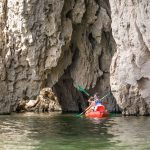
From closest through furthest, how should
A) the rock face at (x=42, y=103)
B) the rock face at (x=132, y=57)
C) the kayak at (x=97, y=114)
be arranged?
the rock face at (x=132, y=57) < the kayak at (x=97, y=114) < the rock face at (x=42, y=103)

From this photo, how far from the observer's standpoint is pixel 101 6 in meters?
30.7

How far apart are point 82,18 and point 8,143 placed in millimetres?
20344

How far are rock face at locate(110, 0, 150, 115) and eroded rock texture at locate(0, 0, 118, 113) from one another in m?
6.55

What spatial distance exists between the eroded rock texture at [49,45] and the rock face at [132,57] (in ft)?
21.5

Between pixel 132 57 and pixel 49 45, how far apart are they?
29.2ft

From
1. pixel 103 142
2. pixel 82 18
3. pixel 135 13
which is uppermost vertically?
pixel 82 18

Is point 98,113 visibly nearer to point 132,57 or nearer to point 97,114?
point 97,114

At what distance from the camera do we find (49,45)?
2895cm

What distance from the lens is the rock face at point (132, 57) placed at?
2028 centimetres

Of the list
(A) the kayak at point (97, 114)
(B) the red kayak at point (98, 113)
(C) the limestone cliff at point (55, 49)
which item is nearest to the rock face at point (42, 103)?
(C) the limestone cliff at point (55, 49)

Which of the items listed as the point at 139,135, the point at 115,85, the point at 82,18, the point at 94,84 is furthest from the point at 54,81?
the point at 139,135

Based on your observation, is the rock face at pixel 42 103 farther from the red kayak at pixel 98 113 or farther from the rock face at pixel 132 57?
the rock face at pixel 132 57

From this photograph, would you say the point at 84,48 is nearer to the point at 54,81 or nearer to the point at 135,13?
the point at 54,81

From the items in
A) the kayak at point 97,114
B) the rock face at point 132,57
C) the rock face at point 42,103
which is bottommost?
the kayak at point 97,114
